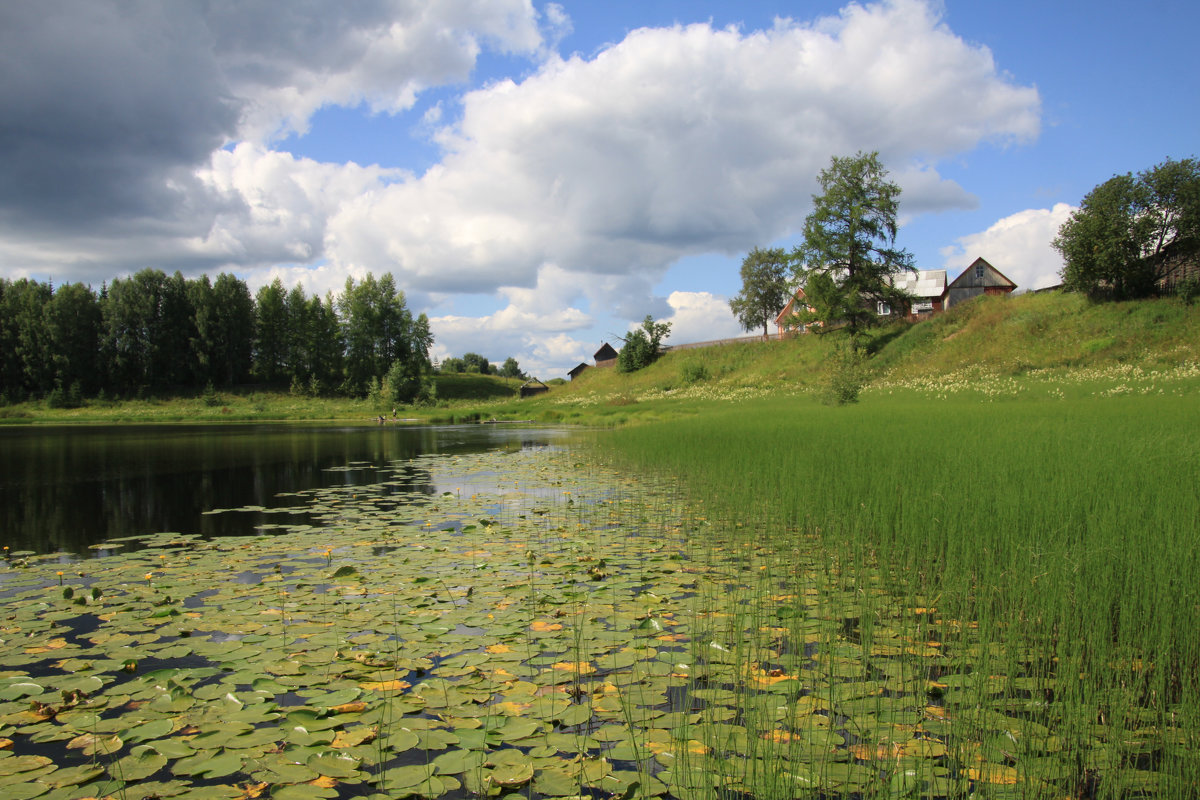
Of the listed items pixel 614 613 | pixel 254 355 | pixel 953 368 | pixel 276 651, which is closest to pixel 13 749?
pixel 276 651

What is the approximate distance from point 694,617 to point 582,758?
189 cm

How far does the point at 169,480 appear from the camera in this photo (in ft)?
48.6

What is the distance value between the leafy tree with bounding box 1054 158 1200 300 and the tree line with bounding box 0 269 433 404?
179 feet

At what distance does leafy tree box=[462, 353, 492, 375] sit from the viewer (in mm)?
142613

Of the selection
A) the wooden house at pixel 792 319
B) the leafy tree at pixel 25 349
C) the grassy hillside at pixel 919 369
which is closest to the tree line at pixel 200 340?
the leafy tree at pixel 25 349

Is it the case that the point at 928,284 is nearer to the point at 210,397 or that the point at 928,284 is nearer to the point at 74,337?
the point at 210,397

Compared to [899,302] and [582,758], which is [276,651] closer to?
[582,758]

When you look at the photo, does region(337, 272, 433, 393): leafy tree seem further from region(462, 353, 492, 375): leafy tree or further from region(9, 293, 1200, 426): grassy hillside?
region(462, 353, 492, 375): leafy tree

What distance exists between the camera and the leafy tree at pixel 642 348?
6481cm

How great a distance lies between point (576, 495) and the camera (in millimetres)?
11305

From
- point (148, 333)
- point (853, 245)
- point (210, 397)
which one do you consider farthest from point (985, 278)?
point (148, 333)

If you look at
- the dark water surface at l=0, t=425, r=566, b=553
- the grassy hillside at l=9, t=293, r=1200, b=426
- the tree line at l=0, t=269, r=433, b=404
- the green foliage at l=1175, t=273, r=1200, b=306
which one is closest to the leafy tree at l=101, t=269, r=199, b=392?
the tree line at l=0, t=269, r=433, b=404

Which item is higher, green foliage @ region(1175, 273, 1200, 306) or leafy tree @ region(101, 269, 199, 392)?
leafy tree @ region(101, 269, 199, 392)

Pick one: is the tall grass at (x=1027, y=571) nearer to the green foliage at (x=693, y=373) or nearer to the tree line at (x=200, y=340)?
the green foliage at (x=693, y=373)
